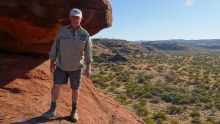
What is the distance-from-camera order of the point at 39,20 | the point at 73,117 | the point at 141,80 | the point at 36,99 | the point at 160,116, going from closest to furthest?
the point at 73,117 → the point at 36,99 → the point at 39,20 → the point at 160,116 → the point at 141,80

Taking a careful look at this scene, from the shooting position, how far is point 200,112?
82.8 ft

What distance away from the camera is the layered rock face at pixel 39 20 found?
8.16 meters

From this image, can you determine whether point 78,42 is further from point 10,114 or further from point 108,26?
point 108,26

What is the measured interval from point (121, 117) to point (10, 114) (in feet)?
12.1

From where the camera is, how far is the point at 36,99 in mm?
7938

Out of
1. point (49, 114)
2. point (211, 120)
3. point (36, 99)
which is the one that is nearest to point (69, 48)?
point (49, 114)

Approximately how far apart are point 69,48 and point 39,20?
74.1 inches

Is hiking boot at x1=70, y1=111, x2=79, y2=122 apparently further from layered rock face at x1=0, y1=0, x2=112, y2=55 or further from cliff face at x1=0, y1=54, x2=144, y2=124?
layered rock face at x1=0, y1=0, x2=112, y2=55

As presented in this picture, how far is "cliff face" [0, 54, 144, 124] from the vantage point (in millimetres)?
7250

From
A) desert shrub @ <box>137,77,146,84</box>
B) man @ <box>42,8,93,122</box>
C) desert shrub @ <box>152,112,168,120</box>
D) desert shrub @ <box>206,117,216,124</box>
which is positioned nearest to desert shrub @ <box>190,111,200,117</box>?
desert shrub @ <box>206,117,216,124</box>

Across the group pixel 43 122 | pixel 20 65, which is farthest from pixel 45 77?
pixel 43 122

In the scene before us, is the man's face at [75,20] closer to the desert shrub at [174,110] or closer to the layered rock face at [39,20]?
the layered rock face at [39,20]

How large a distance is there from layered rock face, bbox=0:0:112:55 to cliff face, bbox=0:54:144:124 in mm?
399

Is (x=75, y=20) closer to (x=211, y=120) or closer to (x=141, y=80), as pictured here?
(x=211, y=120)
